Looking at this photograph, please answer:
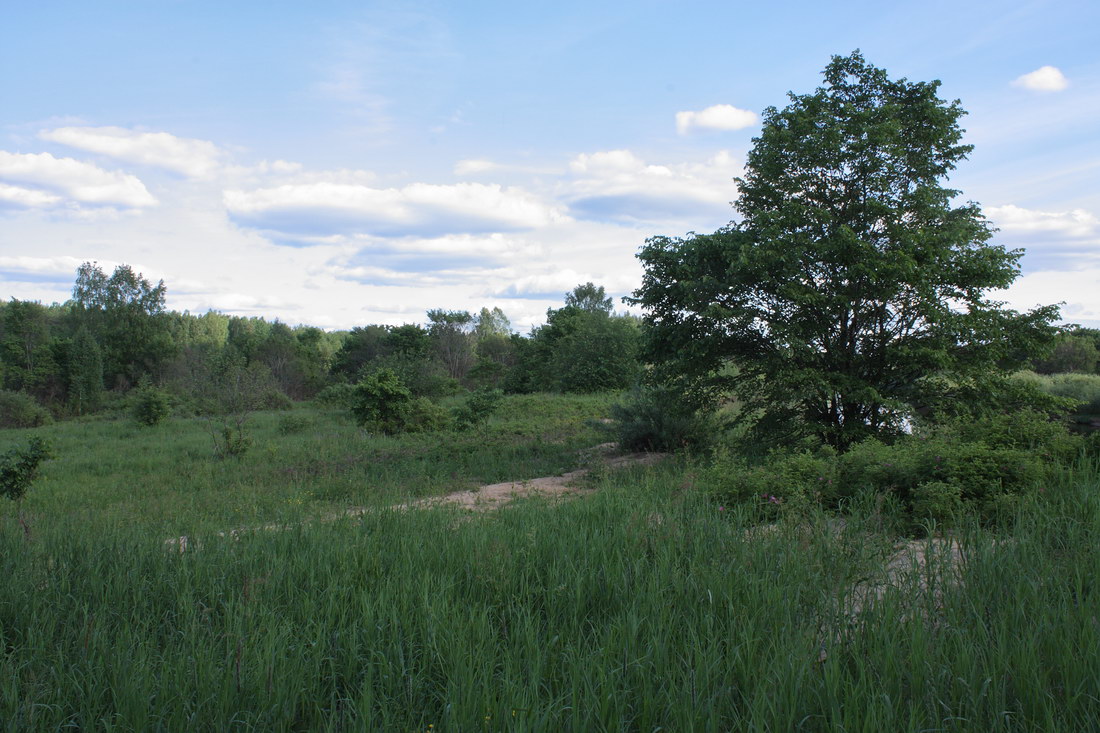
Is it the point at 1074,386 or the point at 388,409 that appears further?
the point at 1074,386

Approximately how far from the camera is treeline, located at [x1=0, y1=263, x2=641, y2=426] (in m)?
39.2

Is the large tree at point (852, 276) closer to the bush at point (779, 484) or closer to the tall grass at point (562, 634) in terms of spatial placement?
the bush at point (779, 484)

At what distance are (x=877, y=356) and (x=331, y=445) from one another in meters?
14.7

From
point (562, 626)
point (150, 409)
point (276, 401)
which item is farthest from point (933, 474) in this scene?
point (276, 401)

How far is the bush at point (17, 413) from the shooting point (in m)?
32.7

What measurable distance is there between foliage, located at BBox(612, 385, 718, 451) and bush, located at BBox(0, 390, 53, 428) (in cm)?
3206

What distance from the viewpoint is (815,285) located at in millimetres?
12594

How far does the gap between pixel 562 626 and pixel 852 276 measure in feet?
34.8

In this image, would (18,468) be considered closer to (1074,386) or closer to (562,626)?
(562,626)

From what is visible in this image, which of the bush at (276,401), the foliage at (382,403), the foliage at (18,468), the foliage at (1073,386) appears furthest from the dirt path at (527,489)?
the bush at (276,401)

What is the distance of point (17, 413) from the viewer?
32906mm

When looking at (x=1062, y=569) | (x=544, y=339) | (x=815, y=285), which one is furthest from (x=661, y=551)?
(x=544, y=339)

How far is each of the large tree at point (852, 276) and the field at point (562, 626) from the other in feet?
23.8

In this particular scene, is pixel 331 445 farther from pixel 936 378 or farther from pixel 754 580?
pixel 754 580
